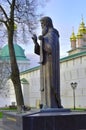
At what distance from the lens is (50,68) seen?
11555mm

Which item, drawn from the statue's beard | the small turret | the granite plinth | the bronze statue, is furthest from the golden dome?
the granite plinth

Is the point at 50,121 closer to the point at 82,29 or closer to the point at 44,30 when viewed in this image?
the point at 44,30

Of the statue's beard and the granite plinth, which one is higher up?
the statue's beard

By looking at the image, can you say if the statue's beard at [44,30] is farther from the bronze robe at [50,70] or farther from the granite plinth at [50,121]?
the granite plinth at [50,121]

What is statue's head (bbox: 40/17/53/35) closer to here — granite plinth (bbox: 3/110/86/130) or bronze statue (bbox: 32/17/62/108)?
bronze statue (bbox: 32/17/62/108)

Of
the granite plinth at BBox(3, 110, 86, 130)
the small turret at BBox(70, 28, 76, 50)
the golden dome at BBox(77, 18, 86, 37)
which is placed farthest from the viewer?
the small turret at BBox(70, 28, 76, 50)

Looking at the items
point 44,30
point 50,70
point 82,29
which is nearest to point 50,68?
point 50,70

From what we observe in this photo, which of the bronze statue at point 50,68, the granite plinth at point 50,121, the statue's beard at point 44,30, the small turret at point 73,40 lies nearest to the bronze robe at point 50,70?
the bronze statue at point 50,68

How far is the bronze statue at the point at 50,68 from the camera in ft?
37.4

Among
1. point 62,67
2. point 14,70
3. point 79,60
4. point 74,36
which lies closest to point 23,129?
point 14,70

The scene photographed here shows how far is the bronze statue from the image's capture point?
11398mm

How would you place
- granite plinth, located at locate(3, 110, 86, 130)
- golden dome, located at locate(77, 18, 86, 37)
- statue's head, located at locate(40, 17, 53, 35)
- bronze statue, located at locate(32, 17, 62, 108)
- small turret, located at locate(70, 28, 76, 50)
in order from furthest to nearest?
small turret, located at locate(70, 28, 76, 50) → golden dome, located at locate(77, 18, 86, 37) → statue's head, located at locate(40, 17, 53, 35) → bronze statue, located at locate(32, 17, 62, 108) → granite plinth, located at locate(3, 110, 86, 130)

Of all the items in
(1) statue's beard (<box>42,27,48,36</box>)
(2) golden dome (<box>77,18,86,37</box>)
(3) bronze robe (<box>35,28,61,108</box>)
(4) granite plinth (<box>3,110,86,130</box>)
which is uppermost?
(2) golden dome (<box>77,18,86,37</box>)

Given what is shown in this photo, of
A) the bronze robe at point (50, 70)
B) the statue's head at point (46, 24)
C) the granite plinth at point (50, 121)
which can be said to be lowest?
the granite plinth at point (50, 121)
